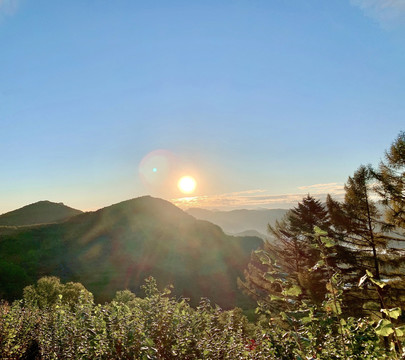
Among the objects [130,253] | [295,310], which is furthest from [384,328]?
[130,253]

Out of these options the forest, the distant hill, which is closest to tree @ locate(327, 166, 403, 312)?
the forest

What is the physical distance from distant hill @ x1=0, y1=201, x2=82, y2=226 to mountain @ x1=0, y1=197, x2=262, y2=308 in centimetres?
2811

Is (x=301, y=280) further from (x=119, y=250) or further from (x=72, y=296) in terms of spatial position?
(x=119, y=250)

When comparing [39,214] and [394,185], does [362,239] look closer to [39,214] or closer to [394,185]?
[394,185]

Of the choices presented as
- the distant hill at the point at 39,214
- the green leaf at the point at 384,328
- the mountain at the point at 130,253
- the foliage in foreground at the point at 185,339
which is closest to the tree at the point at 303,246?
the foliage in foreground at the point at 185,339

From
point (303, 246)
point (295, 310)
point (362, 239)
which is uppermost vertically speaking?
point (295, 310)

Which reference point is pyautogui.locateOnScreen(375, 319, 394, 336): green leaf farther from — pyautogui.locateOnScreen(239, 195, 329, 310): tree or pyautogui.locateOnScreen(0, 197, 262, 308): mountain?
pyautogui.locateOnScreen(0, 197, 262, 308): mountain

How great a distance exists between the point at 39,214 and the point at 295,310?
139 metres

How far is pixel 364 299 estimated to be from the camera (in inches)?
618

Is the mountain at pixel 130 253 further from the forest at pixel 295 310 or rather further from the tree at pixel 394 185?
the tree at pixel 394 185

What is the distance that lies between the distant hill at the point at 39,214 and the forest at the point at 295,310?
9965 cm

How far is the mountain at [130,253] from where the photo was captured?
6662 centimetres

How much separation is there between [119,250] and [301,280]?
253ft

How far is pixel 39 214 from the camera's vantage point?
392ft
